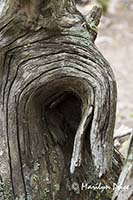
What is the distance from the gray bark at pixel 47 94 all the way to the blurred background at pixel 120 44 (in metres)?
1.93

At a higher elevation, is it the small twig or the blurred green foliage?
the blurred green foliage

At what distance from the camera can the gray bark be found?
150cm

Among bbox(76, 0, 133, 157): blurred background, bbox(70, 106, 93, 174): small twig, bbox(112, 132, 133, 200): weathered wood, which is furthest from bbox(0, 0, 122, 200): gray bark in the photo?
bbox(76, 0, 133, 157): blurred background

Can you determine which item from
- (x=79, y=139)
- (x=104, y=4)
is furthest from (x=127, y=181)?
(x=104, y=4)

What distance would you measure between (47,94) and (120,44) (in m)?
3.58

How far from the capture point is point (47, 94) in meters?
1.58

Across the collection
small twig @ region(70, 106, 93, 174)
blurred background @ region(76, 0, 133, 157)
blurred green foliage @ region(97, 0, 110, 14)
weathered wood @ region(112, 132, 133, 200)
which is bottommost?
weathered wood @ region(112, 132, 133, 200)

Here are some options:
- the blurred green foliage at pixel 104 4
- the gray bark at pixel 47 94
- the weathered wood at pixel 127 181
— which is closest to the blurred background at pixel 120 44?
the blurred green foliage at pixel 104 4

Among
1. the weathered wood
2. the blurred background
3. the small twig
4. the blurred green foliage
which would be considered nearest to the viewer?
the weathered wood

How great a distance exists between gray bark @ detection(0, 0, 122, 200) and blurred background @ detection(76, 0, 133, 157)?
1.93 metres

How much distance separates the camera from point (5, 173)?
1535mm

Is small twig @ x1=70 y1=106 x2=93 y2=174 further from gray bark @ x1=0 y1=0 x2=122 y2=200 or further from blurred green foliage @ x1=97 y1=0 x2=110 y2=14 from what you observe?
blurred green foliage @ x1=97 y1=0 x2=110 y2=14

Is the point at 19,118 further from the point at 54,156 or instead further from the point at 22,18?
the point at 22,18

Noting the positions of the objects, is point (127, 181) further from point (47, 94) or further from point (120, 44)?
point (120, 44)
